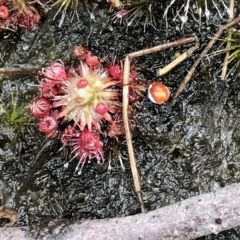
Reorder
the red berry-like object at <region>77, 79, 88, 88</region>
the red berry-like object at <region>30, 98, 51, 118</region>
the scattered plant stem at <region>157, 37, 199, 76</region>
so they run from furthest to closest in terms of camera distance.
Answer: the scattered plant stem at <region>157, 37, 199, 76</region> < the red berry-like object at <region>30, 98, 51, 118</region> < the red berry-like object at <region>77, 79, 88, 88</region>

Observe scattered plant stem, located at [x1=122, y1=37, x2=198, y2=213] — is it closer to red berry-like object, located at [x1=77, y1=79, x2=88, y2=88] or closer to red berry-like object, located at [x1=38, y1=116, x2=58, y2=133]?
red berry-like object, located at [x1=77, y1=79, x2=88, y2=88]

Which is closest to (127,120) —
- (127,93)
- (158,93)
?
(127,93)

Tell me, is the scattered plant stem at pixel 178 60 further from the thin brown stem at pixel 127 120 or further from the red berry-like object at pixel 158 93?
the thin brown stem at pixel 127 120

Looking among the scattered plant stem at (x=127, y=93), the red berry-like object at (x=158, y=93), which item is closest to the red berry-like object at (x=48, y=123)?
the scattered plant stem at (x=127, y=93)

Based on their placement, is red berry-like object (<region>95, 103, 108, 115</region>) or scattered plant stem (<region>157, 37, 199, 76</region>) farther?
scattered plant stem (<region>157, 37, 199, 76</region>)

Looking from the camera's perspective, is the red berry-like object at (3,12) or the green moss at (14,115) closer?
the red berry-like object at (3,12)

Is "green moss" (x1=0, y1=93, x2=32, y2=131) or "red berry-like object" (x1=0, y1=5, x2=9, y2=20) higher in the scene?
"red berry-like object" (x1=0, y1=5, x2=9, y2=20)

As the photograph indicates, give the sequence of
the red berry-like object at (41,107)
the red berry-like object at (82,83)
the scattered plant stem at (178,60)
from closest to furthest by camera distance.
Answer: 1. the red berry-like object at (82,83)
2. the red berry-like object at (41,107)
3. the scattered plant stem at (178,60)

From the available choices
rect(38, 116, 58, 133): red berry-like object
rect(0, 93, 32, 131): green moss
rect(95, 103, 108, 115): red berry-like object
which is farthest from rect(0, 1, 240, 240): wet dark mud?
rect(95, 103, 108, 115): red berry-like object

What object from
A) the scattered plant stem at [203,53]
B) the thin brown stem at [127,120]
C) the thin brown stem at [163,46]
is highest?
the thin brown stem at [163,46]
